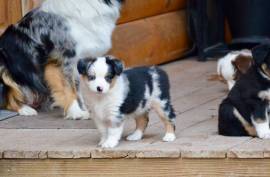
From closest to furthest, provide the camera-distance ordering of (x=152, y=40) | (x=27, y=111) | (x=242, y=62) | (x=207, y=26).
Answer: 1. (x=27, y=111)
2. (x=242, y=62)
3. (x=152, y=40)
4. (x=207, y=26)

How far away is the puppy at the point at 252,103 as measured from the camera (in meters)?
5.70

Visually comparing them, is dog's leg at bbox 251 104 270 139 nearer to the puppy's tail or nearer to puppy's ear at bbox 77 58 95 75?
puppy's ear at bbox 77 58 95 75

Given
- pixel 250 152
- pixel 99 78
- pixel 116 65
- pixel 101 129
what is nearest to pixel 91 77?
pixel 99 78

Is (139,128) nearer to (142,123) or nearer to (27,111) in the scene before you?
(142,123)

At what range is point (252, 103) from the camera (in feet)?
18.8

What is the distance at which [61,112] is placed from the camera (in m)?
7.26

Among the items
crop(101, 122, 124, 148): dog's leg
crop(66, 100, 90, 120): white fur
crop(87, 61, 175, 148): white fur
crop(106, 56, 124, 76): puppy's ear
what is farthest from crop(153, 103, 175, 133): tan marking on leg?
crop(66, 100, 90, 120): white fur

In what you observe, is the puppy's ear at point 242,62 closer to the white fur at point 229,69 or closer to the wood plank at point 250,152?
the white fur at point 229,69

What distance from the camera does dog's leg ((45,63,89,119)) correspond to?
277 inches

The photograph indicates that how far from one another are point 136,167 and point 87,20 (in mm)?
1921

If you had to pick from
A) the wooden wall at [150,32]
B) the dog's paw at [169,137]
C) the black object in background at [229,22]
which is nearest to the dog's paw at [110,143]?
the dog's paw at [169,137]

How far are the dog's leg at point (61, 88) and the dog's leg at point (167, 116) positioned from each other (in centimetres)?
136

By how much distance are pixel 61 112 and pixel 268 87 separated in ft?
7.14

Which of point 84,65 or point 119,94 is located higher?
point 84,65
